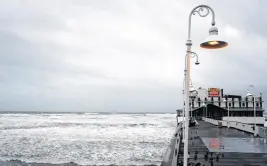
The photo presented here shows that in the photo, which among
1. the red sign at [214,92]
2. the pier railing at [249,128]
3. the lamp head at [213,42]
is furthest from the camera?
the red sign at [214,92]

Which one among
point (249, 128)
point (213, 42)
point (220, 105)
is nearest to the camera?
point (213, 42)

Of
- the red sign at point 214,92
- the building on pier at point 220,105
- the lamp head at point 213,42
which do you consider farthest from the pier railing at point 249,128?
the red sign at point 214,92

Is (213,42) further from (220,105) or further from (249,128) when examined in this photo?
(220,105)

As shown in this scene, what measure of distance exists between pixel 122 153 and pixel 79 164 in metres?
6.04

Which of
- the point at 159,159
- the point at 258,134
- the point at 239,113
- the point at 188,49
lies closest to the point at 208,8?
the point at 188,49

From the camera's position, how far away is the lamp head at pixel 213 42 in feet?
21.3

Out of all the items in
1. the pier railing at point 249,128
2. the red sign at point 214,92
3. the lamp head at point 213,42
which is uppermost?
the red sign at point 214,92

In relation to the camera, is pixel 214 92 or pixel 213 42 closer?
pixel 213 42

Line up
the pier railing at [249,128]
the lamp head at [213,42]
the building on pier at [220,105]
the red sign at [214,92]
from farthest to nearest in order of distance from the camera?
the red sign at [214,92], the building on pier at [220,105], the pier railing at [249,128], the lamp head at [213,42]

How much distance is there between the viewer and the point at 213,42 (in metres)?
6.61

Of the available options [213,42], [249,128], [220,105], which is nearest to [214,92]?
[220,105]

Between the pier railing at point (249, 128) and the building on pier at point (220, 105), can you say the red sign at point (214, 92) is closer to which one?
the building on pier at point (220, 105)

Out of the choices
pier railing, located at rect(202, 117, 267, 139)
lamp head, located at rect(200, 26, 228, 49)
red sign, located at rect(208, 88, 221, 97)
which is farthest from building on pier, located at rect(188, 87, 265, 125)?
lamp head, located at rect(200, 26, 228, 49)

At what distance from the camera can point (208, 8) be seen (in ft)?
23.2
